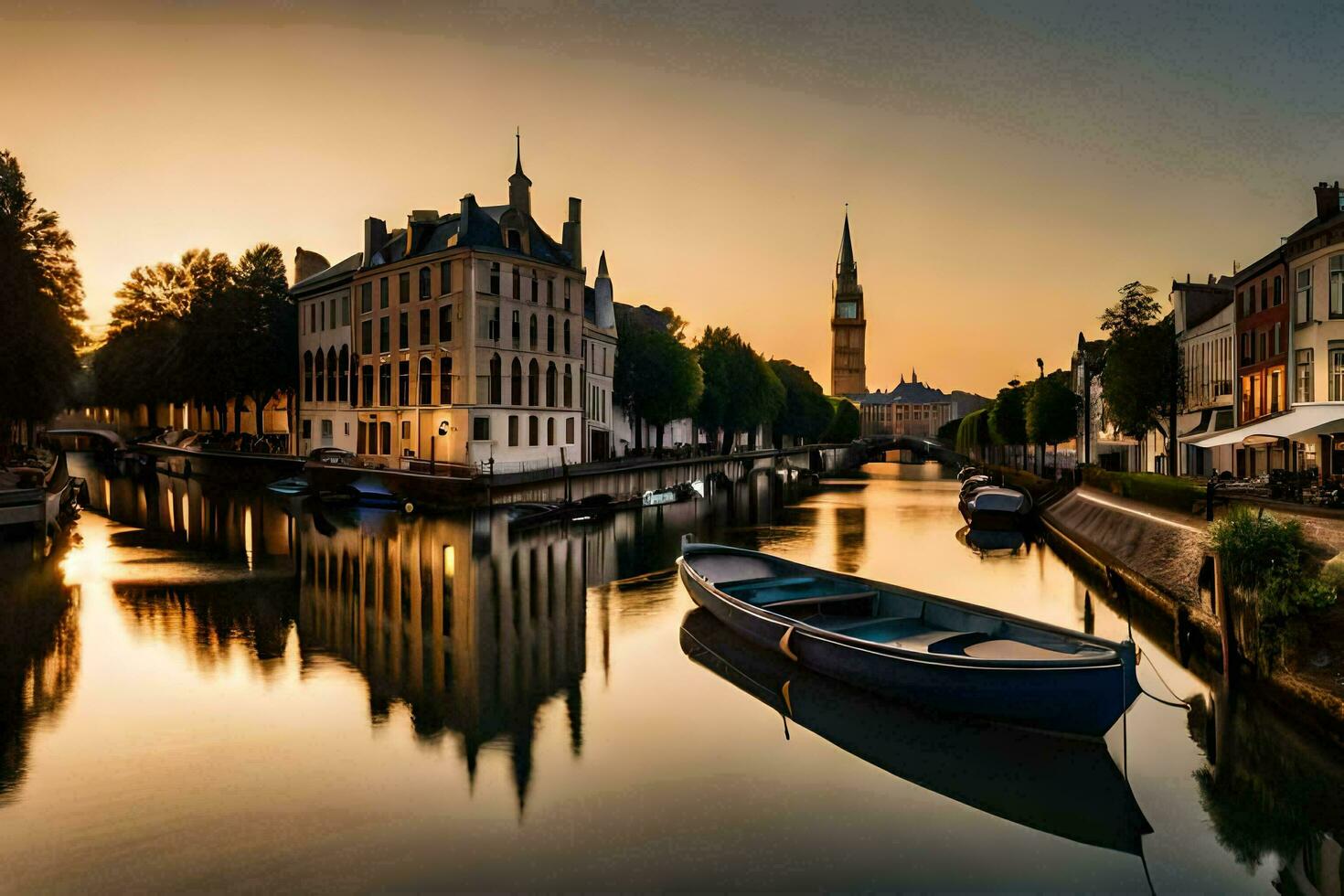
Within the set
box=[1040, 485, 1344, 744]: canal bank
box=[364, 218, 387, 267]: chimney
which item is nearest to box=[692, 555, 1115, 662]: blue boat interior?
box=[1040, 485, 1344, 744]: canal bank

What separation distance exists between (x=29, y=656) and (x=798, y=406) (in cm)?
11547

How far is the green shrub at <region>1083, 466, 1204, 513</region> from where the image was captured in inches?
1091

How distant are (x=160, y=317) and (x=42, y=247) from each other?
42.2 metres

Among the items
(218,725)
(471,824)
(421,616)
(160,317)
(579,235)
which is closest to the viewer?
(471,824)

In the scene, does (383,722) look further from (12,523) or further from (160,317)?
(160,317)

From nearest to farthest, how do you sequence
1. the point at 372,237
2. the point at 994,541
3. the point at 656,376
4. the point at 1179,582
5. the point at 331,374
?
the point at 1179,582
the point at 994,541
the point at 372,237
the point at 331,374
the point at 656,376

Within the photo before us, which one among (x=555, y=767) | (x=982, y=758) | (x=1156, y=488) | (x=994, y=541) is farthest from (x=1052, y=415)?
(x=555, y=767)

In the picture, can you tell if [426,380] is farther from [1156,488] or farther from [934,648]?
[934,648]

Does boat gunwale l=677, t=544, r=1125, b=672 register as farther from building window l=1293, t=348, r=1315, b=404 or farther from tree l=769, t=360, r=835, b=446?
tree l=769, t=360, r=835, b=446

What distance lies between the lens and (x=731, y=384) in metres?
91.5

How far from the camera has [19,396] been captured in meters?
42.5

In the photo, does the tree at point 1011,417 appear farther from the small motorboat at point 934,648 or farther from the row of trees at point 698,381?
the small motorboat at point 934,648

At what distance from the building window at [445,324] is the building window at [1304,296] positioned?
45072 mm

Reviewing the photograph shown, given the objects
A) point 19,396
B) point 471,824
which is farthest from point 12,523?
point 471,824
